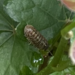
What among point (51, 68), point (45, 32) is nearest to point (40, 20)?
point (45, 32)

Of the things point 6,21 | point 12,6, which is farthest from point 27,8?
point 6,21

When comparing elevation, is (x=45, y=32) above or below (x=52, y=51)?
above

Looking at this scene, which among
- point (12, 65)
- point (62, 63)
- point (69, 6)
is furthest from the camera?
point (12, 65)

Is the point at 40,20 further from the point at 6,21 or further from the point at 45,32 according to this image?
the point at 6,21

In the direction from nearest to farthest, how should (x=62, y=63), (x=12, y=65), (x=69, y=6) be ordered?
(x=69, y=6)
(x=62, y=63)
(x=12, y=65)

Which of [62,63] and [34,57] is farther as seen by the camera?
[34,57]

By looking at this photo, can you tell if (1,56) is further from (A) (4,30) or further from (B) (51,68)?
(B) (51,68)

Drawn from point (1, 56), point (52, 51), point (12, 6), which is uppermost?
point (12, 6)
